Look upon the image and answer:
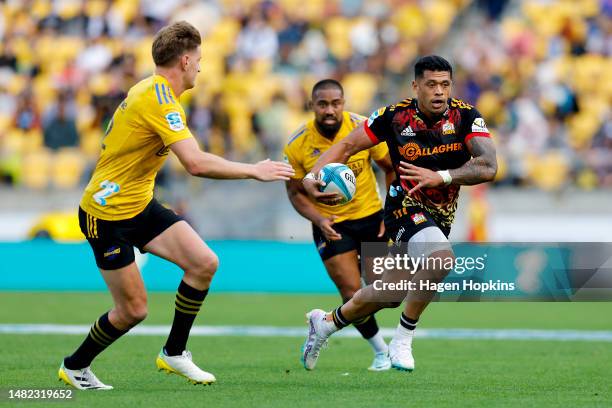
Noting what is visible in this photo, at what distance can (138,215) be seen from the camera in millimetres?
7875

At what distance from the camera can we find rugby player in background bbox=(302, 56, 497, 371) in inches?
323

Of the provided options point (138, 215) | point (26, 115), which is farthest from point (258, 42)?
point (138, 215)

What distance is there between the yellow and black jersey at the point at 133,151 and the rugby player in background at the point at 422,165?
1292mm

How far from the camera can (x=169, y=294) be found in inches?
710

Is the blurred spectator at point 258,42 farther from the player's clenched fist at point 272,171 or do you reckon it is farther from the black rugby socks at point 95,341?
the player's clenched fist at point 272,171

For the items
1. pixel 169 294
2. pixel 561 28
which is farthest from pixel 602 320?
pixel 561 28

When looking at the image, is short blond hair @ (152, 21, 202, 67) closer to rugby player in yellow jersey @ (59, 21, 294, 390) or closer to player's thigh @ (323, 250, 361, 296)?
rugby player in yellow jersey @ (59, 21, 294, 390)

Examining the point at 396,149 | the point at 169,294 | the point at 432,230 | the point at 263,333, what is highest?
the point at 396,149

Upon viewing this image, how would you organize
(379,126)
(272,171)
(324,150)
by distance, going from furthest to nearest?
(324,150) → (379,126) → (272,171)

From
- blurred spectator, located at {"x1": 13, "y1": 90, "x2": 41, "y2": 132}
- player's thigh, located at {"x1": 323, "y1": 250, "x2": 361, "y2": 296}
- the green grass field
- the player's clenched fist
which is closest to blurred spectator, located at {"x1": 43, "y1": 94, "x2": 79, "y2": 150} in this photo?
blurred spectator, located at {"x1": 13, "y1": 90, "x2": 41, "y2": 132}

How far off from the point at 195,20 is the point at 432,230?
632 inches

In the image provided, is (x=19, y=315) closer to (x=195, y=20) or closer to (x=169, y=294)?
(x=169, y=294)

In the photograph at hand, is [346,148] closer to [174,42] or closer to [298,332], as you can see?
[174,42]

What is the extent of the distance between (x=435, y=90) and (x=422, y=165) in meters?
0.58
